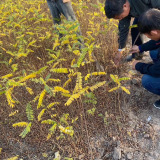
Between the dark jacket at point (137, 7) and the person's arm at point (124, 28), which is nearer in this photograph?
the dark jacket at point (137, 7)

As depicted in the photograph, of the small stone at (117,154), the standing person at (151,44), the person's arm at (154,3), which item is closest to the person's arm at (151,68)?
the standing person at (151,44)

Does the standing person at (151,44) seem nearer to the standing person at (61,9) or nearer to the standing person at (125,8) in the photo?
the standing person at (125,8)

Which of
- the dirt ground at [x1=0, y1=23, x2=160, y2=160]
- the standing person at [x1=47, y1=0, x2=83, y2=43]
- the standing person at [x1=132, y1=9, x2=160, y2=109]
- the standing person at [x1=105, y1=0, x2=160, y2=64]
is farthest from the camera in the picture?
the standing person at [x1=47, y1=0, x2=83, y2=43]

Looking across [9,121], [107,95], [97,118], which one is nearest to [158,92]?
[107,95]

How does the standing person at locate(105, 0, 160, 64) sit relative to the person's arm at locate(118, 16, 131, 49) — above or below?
above

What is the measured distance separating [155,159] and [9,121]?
170 cm

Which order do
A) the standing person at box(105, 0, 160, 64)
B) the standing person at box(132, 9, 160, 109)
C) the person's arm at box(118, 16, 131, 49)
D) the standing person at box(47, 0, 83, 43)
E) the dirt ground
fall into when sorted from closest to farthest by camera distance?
the standing person at box(132, 9, 160, 109), the dirt ground, the standing person at box(105, 0, 160, 64), the person's arm at box(118, 16, 131, 49), the standing person at box(47, 0, 83, 43)

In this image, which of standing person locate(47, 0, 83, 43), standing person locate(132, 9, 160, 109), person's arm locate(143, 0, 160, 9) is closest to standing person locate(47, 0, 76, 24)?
standing person locate(47, 0, 83, 43)

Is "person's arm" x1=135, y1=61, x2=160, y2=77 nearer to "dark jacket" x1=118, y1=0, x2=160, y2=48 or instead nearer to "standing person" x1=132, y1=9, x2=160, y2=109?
"standing person" x1=132, y1=9, x2=160, y2=109

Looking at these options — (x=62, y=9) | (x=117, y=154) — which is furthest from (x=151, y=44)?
(x=62, y=9)

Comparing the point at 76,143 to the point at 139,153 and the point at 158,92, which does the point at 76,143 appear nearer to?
the point at 139,153

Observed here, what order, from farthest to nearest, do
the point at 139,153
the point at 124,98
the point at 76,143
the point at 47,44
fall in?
the point at 47,44
the point at 124,98
the point at 76,143
the point at 139,153

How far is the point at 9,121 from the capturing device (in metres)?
2.11

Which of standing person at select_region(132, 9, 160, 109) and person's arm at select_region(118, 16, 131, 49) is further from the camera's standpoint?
person's arm at select_region(118, 16, 131, 49)
